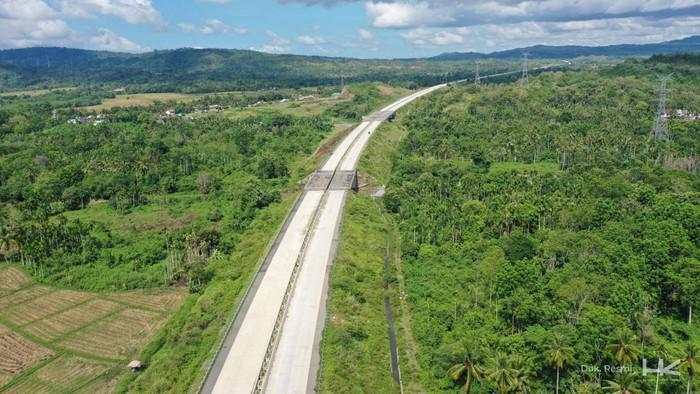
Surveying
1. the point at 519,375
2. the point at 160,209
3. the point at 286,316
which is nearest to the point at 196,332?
the point at 286,316

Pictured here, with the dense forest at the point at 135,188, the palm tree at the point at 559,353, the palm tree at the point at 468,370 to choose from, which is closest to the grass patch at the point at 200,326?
the dense forest at the point at 135,188

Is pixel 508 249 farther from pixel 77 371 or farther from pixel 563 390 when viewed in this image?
pixel 77 371

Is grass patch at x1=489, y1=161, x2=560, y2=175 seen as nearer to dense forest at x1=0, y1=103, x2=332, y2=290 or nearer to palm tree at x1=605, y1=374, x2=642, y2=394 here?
dense forest at x1=0, y1=103, x2=332, y2=290

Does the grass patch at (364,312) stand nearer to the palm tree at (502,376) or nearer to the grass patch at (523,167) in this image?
the palm tree at (502,376)

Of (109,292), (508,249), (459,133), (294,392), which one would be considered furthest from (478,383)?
(459,133)

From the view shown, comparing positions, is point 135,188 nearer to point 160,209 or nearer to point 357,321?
point 160,209
